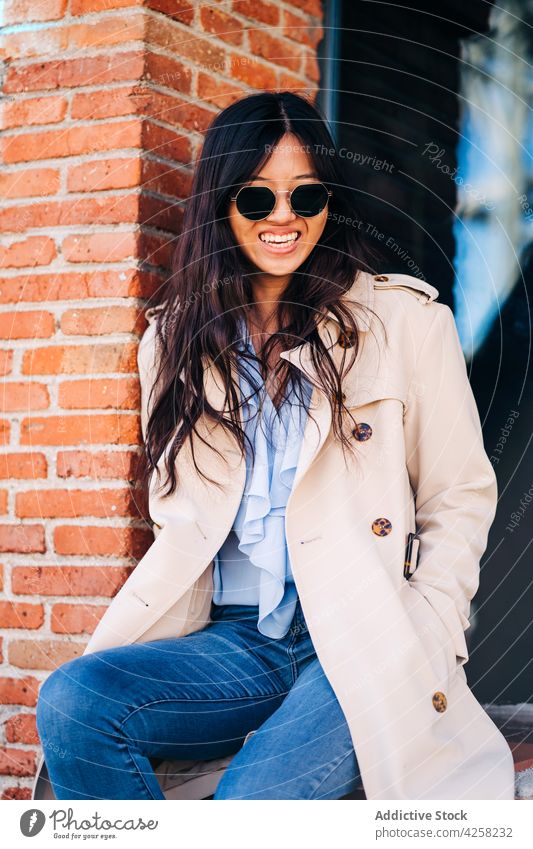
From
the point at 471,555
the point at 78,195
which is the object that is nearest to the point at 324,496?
the point at 471,555

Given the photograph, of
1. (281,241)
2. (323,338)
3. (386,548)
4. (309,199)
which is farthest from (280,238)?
(386,548)

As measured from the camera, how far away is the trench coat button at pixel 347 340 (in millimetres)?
2541

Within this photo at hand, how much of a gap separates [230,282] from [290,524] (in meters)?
0.66

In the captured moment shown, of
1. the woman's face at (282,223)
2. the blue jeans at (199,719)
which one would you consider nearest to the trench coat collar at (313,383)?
the woman's face at (282,223)

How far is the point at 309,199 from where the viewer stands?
2570 mm

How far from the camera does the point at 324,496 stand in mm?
2416

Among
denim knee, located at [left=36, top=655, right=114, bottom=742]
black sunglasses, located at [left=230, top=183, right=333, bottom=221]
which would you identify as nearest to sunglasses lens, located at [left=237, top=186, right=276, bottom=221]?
black sunglasses, located at [left=230, top=183, right=333, bottom=221]

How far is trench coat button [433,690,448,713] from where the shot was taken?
2.28m

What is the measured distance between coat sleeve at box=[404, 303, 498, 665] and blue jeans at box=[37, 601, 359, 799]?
34 cm

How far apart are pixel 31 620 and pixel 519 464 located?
146cm

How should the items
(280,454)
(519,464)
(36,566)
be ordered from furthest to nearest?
(519,464) < (36,566) < (280,454)

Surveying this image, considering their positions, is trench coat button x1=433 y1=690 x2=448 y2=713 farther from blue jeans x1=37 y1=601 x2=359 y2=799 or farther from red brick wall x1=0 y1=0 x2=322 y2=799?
red brick wall x1=0 y1=0 x2=322 y2=799

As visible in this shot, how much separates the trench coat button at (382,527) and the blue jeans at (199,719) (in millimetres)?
263
